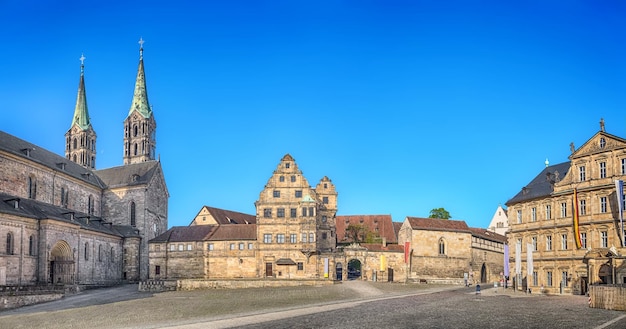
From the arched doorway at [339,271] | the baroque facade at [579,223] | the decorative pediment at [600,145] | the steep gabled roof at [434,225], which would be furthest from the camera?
the steep gabled roof at [434,225]

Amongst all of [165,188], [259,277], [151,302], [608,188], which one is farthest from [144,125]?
[608,188]

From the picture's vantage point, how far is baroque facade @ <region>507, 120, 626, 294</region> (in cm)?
5250

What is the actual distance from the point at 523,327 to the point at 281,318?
11890mm

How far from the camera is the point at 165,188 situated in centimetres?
9350

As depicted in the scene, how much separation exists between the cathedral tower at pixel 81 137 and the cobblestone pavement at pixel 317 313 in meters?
70.0

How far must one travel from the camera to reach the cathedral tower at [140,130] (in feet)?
366

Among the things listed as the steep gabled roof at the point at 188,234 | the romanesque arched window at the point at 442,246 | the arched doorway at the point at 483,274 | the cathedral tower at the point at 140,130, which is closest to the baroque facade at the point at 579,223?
the romanesque arched window at the point at 442,246

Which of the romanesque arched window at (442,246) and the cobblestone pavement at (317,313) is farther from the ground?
the romanesque arched window at (442,246)

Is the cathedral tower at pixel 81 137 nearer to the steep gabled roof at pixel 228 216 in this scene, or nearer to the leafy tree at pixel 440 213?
the steep gabled roof at pixel 228 216

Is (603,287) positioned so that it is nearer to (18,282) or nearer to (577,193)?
(577,193)

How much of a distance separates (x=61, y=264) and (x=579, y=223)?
49.9 metres

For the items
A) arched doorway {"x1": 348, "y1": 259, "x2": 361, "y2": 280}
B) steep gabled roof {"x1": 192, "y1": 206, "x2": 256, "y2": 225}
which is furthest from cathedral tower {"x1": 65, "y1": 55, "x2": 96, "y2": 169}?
arched doorway {"x1": 348, "y1": 259, "x2": 361, "y2": 280}

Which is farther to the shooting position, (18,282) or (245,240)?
(245,240)

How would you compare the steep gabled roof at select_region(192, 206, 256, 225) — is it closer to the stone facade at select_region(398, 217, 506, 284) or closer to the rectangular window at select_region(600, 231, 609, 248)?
the stone facade at select_region(398, 217, 506, 284)
